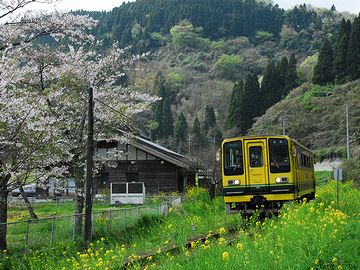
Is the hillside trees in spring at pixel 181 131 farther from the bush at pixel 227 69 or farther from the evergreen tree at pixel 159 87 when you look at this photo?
the bush at pixel 227 69

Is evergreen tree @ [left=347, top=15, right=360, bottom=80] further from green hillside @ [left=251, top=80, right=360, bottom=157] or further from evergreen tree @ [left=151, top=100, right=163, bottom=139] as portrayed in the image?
evergreen tree @ [left=151, top=100, right=163, bottom=139]

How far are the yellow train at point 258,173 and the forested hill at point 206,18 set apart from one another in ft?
390

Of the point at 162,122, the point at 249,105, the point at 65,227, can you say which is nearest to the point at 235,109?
the point at 249,105

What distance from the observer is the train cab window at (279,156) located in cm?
1454

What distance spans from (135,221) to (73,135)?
3.69m

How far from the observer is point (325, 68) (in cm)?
6519

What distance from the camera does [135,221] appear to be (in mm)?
16828

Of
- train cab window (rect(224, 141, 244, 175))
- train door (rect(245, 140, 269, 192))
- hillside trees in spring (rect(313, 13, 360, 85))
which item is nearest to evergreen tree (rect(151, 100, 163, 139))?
hillside trees in spring (rect(313, 13, 360, 85))

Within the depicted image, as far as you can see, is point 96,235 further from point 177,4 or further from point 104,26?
point 177,4

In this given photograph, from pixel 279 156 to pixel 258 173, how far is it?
818 millimetres

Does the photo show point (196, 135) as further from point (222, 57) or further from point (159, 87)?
point (222, 57)

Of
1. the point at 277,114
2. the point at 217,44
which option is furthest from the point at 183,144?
the point at 217,44

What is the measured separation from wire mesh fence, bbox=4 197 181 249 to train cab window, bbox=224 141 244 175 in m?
4.00

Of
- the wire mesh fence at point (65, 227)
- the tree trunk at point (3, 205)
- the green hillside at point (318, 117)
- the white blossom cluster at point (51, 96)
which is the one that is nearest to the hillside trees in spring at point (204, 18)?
the green hillside at point (318, 117)
